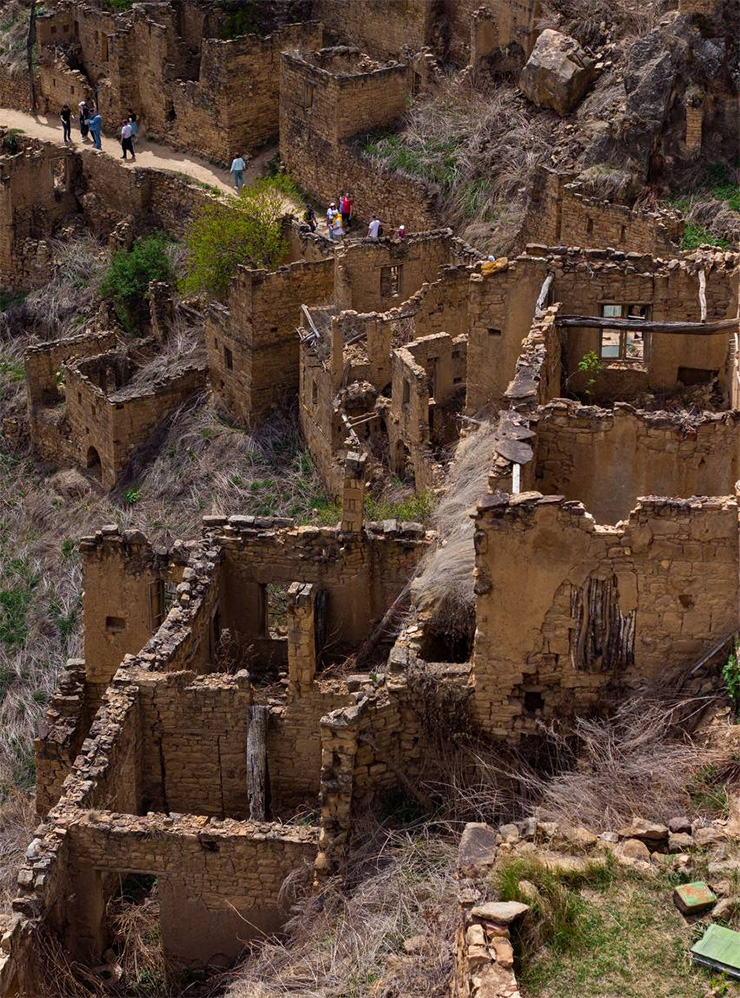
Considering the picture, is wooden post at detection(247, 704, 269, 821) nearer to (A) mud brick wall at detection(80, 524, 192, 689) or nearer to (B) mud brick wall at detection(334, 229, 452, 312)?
(A) mud brick wall at detection(80, 524, 192, 689)

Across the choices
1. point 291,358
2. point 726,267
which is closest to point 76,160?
point 291,358

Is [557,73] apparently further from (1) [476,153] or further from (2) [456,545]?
(2) [456,545]

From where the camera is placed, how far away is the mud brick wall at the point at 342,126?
3666 cm

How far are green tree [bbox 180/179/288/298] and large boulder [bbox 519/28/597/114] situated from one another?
4.94 m

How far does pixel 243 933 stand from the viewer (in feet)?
66.5

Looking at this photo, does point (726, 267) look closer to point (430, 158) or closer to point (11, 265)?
point (430, 158)

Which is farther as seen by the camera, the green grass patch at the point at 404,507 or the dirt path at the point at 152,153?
the dirt path at the point at 152,153

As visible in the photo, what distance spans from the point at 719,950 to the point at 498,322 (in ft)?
40.7

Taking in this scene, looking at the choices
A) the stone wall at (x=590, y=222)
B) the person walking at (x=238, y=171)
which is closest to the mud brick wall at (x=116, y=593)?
the stone wall at (x=590, y=222)

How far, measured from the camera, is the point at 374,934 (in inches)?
714

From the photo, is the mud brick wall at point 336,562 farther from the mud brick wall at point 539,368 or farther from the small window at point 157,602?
the mud brick wall at point 539,368

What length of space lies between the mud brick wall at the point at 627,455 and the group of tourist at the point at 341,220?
14401 millimetres

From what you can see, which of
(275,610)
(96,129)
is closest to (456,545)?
(275,610)

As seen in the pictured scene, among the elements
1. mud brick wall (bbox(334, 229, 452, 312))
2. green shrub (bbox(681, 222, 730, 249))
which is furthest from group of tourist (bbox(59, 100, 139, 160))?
green shrub (bbox(681, 222, 730, 249))
